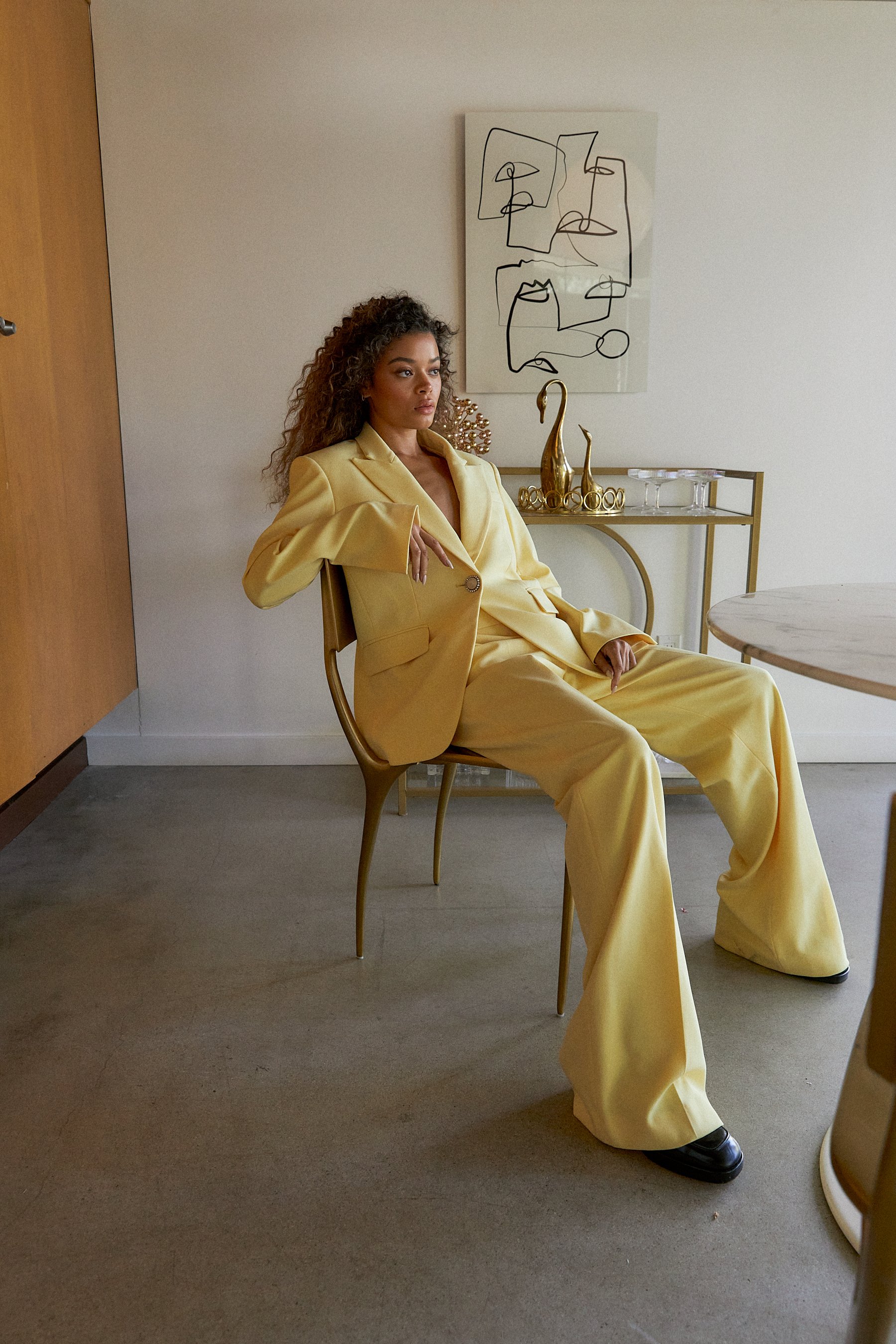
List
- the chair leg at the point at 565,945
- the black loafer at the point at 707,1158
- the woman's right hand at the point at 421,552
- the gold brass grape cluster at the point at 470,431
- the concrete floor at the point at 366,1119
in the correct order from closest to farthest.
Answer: the concrete floor at the point at 366,1119, the black loafer at the point at 707,1158, the chair leg at the point at 565,945, the woman's right hand at the point at 421,552, the gold brass grape cluster at the point at 470,431

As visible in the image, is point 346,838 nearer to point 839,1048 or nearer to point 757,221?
point 839,1048

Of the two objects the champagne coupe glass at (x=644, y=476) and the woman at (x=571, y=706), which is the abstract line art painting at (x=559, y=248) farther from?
the woman at (x=571, y=706)

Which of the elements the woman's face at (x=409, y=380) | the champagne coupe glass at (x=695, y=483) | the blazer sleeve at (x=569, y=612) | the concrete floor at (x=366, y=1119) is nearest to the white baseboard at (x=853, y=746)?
the concrete floor at (x=366, y=1119)

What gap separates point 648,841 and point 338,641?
826 millimetres

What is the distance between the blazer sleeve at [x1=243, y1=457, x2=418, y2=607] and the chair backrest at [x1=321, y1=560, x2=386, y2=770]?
6 cm

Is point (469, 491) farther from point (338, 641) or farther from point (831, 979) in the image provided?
point (831, 979)

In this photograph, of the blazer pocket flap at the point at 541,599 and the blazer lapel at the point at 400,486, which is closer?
the blazer lapel at the point at 400,486

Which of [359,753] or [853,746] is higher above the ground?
[359,753]

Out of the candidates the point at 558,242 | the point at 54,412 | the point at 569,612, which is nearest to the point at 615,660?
the point at 569,612

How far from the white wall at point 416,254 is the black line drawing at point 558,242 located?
122mm

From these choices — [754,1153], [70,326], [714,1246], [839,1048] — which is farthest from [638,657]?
[70,326]

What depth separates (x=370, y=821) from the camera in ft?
6.45

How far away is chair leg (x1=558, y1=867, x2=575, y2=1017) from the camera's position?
171cm

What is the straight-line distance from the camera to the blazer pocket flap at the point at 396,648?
195cm
